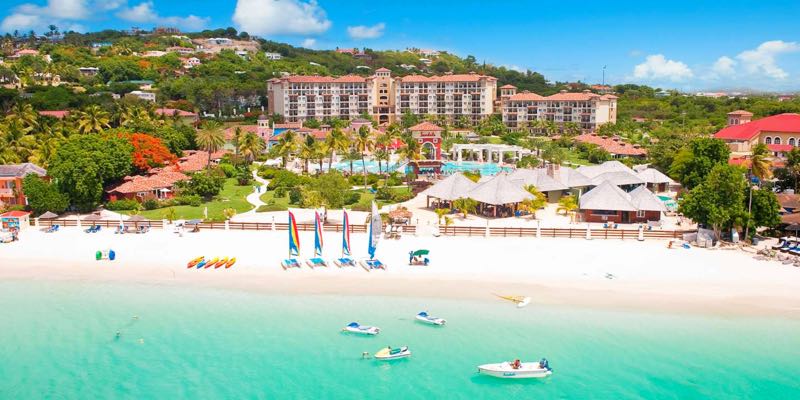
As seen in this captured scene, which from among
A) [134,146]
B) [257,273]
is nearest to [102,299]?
[257,273]

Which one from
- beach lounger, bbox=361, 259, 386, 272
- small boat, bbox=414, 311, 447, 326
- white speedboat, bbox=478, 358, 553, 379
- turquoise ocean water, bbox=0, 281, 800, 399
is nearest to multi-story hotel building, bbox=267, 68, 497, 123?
beach lounger, bbox=361, 259, 386, 272

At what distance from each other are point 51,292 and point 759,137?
7054cm

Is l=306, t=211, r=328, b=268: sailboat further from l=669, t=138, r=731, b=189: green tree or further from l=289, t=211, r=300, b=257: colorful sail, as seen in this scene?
l=669, t=138, r=731, b=189: green tree

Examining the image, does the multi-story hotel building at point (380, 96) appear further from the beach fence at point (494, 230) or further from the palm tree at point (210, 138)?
the beach fence at point (494, 230)

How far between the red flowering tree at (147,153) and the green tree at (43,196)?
31.0ft

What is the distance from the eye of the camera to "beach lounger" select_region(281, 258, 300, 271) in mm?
32125

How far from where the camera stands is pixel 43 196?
42906mm

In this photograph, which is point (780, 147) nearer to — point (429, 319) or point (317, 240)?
point (317, 240)

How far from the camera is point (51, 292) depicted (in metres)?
29.7

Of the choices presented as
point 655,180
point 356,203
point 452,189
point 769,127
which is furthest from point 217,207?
point 769,127

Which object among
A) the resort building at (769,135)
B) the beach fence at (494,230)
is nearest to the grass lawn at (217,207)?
the beach fence at (494,230)

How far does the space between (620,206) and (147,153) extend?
38.2m

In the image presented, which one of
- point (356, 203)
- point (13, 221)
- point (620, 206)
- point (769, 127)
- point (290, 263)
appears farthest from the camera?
point (769, 127)

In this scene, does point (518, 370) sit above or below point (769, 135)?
below
